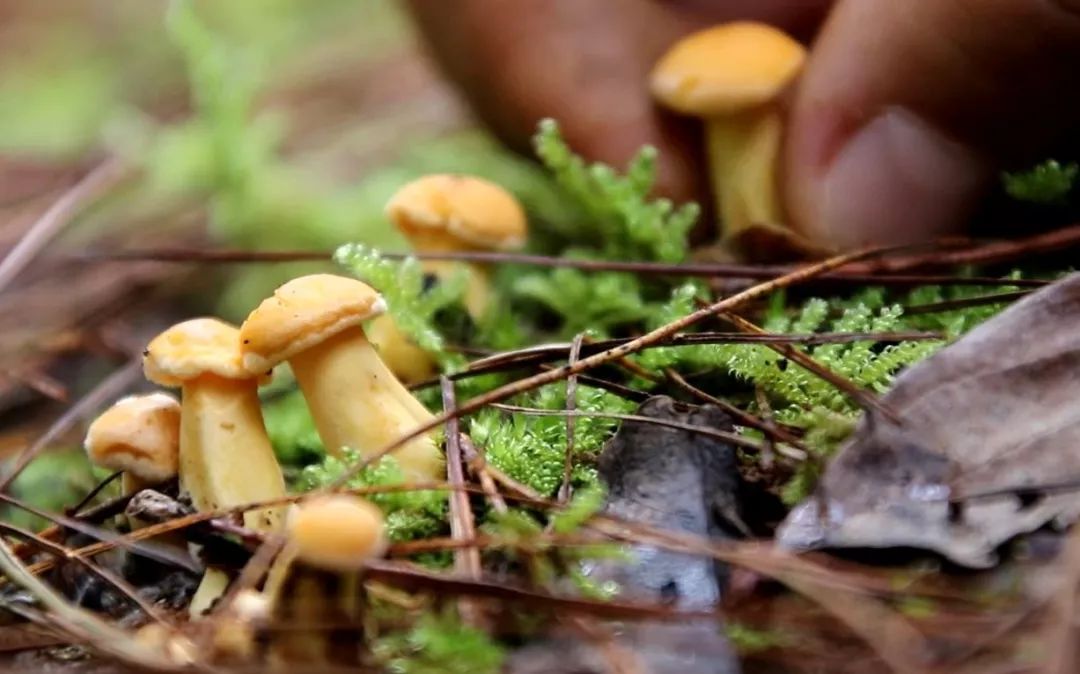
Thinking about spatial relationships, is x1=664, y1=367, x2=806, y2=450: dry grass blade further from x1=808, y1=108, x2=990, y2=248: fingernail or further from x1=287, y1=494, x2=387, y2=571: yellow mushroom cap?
x1=808, y1=108, x2=990, y2=248: fingernail

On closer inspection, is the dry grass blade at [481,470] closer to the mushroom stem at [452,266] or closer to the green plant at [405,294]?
the green plant at [405,294]

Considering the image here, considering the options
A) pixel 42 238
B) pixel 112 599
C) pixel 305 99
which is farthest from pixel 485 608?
pixel 305 99

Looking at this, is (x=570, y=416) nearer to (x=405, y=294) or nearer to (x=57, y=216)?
(x=405, y=294)

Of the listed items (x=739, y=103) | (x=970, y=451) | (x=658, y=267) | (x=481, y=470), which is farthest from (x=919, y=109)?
(x=481, y=470)

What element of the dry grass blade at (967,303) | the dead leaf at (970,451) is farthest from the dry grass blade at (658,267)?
the dead leaf at (970,451)

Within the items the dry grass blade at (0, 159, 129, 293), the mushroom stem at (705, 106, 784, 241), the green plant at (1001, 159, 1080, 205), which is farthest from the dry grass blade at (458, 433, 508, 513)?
the dry grass blade at (0, 159, 129, 293)
